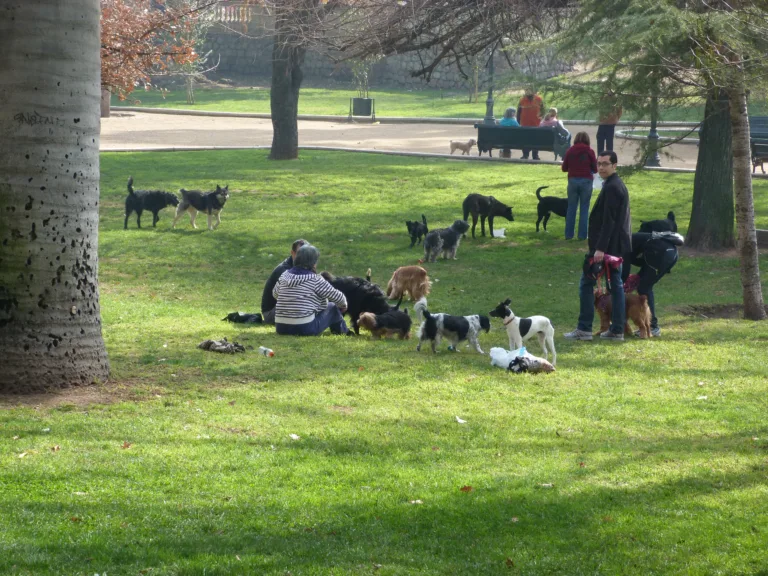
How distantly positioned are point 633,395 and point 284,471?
12.5ft

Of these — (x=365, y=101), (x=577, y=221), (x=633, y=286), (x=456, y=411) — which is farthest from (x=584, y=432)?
(x=365, y=101)

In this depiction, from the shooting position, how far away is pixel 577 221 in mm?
20984

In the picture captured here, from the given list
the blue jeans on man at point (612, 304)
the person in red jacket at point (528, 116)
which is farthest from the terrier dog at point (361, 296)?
the person in red jacket at point (528, 116)

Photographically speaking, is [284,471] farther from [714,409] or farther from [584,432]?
[714,409]

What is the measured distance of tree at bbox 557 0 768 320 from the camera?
11.4 m

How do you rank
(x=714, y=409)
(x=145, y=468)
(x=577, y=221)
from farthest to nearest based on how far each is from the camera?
(x=577, y=221) < (x=714, y=409) < (x=145, y=468)

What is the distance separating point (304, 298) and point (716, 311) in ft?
20.3

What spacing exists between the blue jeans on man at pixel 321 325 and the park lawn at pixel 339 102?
32347 mm

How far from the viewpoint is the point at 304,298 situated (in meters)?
11.2

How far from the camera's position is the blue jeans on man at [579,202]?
18.5 m

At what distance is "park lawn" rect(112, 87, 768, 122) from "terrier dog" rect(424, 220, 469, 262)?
26.5 m

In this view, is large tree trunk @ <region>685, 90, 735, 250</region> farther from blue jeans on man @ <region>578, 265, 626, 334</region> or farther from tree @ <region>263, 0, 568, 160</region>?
blue jeans on man @ <region>578, 265, 626, 334</region>

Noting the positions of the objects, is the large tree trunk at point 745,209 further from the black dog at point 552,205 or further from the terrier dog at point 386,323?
the black dog at point 552,205

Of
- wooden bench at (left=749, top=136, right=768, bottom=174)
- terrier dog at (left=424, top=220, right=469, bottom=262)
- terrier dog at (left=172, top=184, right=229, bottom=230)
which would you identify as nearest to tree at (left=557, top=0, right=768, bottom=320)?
terrier dog at (left=424, top=220, right=469, bottom=262)
